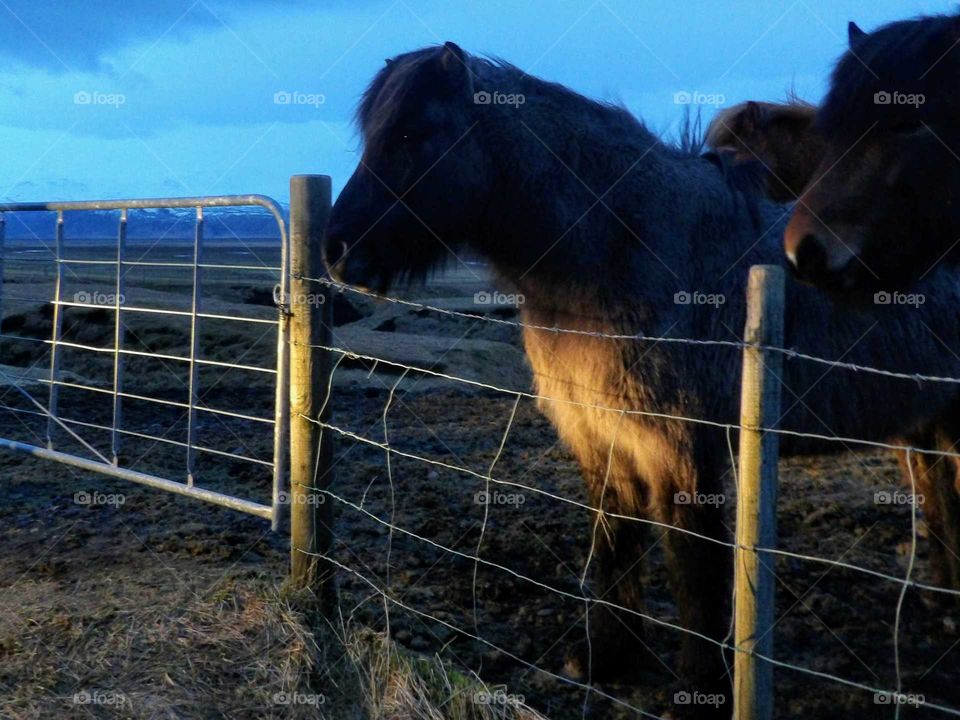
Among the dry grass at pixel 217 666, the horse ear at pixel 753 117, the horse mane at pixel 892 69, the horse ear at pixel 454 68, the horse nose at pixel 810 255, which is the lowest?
the dry grass at pixel 217 666

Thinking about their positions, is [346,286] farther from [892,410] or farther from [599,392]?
[892,410]

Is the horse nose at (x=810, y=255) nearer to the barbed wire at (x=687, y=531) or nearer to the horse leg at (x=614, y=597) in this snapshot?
the barbed wire at (x=687, y=531)

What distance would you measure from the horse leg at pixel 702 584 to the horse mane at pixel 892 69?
1274 mm

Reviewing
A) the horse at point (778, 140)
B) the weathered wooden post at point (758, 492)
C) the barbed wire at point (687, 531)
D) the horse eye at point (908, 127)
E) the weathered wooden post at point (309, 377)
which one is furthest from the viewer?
the horse at point (778, 140)

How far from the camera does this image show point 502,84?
3.64 metres

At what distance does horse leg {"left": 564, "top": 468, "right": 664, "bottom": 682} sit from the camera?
3.74 metres

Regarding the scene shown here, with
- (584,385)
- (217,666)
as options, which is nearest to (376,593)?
(217,666)

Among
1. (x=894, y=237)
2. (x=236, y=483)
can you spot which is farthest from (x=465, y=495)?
(x=894, y=237)

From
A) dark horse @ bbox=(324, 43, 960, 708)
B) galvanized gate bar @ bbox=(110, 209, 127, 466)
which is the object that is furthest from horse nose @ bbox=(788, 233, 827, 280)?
galvanized gate bar @ bbox=(110, 209, 127, 466)

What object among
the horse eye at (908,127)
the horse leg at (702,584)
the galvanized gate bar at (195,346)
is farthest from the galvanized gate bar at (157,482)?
the horse eye at (908,127)

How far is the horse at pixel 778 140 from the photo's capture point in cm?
432

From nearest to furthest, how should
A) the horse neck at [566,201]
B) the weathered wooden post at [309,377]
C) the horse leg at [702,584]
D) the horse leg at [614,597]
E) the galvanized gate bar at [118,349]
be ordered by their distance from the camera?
1. the horse leg at [702,584]
2. the horse neck at [566,201]
3. the weathered wooden post at [309,377]
4. the horse leg at [614,597]
5. the galvanized gate bar at [118,349]

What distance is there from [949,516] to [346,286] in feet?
10.6

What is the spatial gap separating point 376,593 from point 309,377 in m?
1.08
